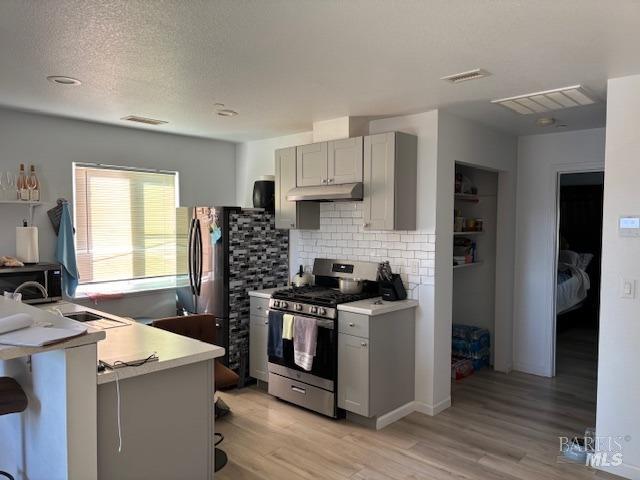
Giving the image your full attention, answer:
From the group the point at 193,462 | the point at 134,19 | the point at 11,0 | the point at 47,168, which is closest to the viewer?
the point at 11,0

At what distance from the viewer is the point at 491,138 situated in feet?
15.2

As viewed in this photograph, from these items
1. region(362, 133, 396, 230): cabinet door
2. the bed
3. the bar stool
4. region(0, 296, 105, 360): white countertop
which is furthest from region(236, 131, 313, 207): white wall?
the bed

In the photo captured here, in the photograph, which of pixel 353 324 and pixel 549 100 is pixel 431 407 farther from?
pixel 549 100

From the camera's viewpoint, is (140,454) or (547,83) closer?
(140,454)

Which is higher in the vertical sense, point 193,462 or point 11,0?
point 11,0

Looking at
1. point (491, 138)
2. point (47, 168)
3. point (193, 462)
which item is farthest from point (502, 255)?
point (47, 168)

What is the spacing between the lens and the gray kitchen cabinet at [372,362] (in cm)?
365

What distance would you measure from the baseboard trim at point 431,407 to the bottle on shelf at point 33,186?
12.0 feet

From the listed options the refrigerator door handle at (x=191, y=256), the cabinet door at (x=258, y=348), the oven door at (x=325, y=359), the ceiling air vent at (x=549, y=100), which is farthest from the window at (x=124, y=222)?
the ceiling air vent at (x=549, y=100)

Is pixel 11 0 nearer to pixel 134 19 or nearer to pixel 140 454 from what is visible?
pixel 134 19

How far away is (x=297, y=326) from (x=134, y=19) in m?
2.55

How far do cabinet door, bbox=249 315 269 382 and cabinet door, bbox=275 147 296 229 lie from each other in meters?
0.95

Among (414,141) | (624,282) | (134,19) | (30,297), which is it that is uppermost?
(134,19)

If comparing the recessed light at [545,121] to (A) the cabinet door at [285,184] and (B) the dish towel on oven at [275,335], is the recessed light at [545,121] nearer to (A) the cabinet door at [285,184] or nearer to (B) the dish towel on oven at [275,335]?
(A) the cabinet door at [285,184]
